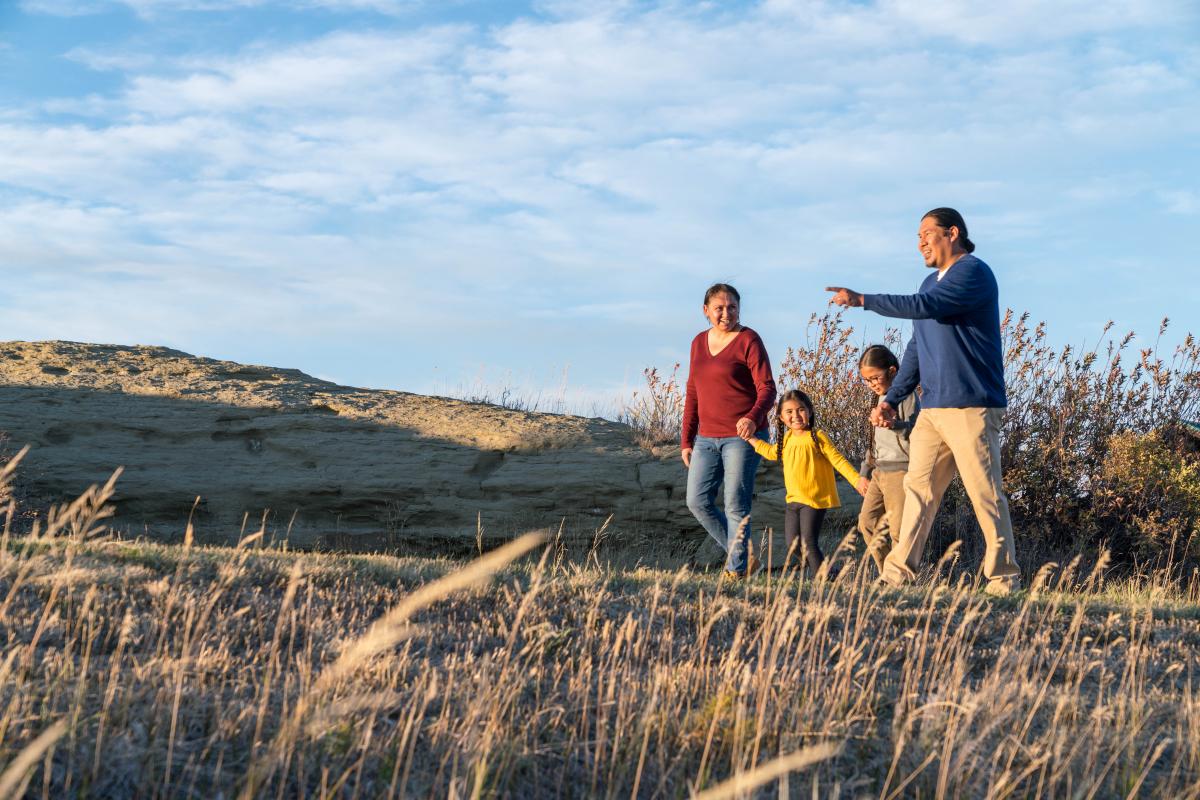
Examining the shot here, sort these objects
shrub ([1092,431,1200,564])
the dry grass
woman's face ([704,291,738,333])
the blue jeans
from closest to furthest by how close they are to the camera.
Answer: the dry grass → the blue jeans → woman's face ([704,291,738,333]) → shrub ([1092,431,1200,564])

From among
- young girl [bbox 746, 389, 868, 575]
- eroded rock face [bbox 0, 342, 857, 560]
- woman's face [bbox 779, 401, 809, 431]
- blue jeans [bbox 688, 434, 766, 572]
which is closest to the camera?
blue jeans [bbox 688, 434, 766, 572]

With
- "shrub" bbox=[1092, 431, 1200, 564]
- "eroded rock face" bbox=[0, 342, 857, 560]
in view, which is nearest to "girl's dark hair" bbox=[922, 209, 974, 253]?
"eroded rock face" bbox=[0, 342, 857, 560]

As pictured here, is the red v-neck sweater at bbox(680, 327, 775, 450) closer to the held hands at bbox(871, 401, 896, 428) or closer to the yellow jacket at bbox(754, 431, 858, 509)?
the yellow jacket at bbox(754, 431, 858, 509)

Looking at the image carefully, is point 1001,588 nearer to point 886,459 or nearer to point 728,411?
point 886,459

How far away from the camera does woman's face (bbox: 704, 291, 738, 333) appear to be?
275 inches

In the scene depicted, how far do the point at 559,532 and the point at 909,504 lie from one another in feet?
15.4

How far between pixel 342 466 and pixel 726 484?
230 inches

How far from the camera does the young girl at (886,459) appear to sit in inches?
285

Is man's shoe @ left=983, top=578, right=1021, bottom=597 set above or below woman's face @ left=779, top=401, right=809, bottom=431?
below

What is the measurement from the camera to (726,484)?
272 inches

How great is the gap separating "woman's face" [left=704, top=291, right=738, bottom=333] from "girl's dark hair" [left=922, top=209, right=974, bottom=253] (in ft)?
4.51

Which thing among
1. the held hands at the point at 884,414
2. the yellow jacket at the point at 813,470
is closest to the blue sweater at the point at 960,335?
the held hands at the point at 884,414

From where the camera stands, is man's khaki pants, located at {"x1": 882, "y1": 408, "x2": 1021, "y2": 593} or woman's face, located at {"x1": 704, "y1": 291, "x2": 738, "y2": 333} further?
woman's face, located at {"x1": 704, "y1": 291, "x2": 738, "y2": 333}

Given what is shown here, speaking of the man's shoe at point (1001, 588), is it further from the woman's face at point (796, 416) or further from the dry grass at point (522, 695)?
the woman's face at point (796, 416)
